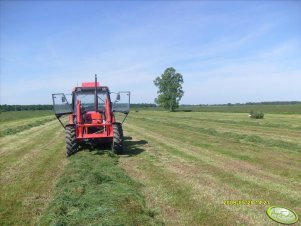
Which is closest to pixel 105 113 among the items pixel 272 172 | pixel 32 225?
pixel 272 172

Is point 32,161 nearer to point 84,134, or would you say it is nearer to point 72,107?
point 84,134

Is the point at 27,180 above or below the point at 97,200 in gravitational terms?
below

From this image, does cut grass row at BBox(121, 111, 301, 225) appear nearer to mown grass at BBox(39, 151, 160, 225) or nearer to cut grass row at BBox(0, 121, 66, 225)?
mown grass at BBox(39, 151, 160, 225)

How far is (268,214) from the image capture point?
6312 mm

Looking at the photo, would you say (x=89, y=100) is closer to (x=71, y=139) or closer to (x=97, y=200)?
(x=71, y=139)

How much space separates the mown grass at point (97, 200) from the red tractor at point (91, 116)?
2703 mm

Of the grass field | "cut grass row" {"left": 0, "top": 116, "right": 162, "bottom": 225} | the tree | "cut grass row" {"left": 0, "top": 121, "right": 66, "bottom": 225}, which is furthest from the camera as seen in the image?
the tree

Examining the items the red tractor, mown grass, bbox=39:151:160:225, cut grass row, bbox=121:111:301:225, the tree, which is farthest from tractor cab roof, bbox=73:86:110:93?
the tree

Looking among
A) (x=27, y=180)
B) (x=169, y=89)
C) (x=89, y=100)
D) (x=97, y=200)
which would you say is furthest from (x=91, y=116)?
(x=169, y=89)

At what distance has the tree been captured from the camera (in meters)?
81.4

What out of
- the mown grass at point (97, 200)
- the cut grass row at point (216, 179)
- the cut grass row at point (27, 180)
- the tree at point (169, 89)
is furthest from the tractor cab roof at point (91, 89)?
the tree at point (169, 89)

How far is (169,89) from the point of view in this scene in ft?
270

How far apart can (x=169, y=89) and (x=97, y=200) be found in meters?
76.0

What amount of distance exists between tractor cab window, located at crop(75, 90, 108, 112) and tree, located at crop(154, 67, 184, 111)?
6660 centimetres
